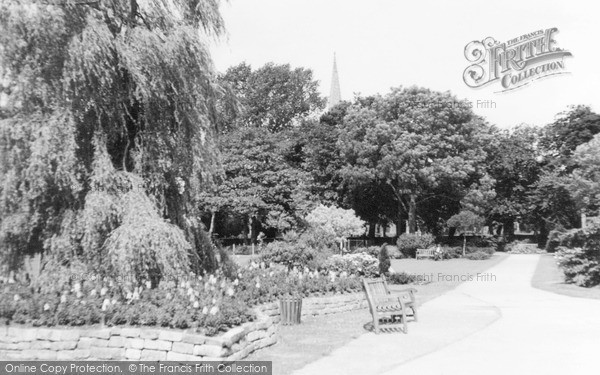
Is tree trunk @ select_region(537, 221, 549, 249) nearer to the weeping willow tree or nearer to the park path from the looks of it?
the park path

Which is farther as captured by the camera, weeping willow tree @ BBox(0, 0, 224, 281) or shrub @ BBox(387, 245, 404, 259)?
shrub @ BBox(387, 245, 404, 259)

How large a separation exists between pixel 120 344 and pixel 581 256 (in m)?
17.0

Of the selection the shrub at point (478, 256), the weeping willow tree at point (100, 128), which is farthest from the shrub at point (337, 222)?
the weeping willow tree at point (100, 128)

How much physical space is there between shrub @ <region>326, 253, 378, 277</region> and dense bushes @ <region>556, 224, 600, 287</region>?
6.66m

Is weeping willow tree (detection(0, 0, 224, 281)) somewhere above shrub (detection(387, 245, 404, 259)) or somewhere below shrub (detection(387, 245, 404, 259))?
above

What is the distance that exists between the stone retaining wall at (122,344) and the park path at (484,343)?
3.62ft

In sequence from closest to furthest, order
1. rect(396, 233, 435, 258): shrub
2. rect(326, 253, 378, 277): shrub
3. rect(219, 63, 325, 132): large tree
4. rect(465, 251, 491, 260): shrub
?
rect(326, 253, 378, 277): shrub
rect(465, 251, 491, 260): shrub
rect(396, 233, 435, 258): shrub
rect(219, 63, 325, 132): large tree

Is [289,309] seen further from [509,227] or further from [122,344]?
[509,227]

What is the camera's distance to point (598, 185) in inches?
1325

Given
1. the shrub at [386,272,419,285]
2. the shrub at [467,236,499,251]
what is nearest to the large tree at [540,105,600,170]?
the shrub at [467,236,499,251]

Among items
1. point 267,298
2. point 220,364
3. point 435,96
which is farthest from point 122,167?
point 435,96

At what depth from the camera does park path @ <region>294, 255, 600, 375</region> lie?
718 centimetres

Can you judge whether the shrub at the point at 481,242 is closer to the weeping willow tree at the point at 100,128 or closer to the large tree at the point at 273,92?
the large tree at the point at 273,92

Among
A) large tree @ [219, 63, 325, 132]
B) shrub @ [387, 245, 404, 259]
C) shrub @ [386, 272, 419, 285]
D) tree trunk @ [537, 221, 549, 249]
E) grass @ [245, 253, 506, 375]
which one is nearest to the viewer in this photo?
grass @ [245, 253, 506, 375]
